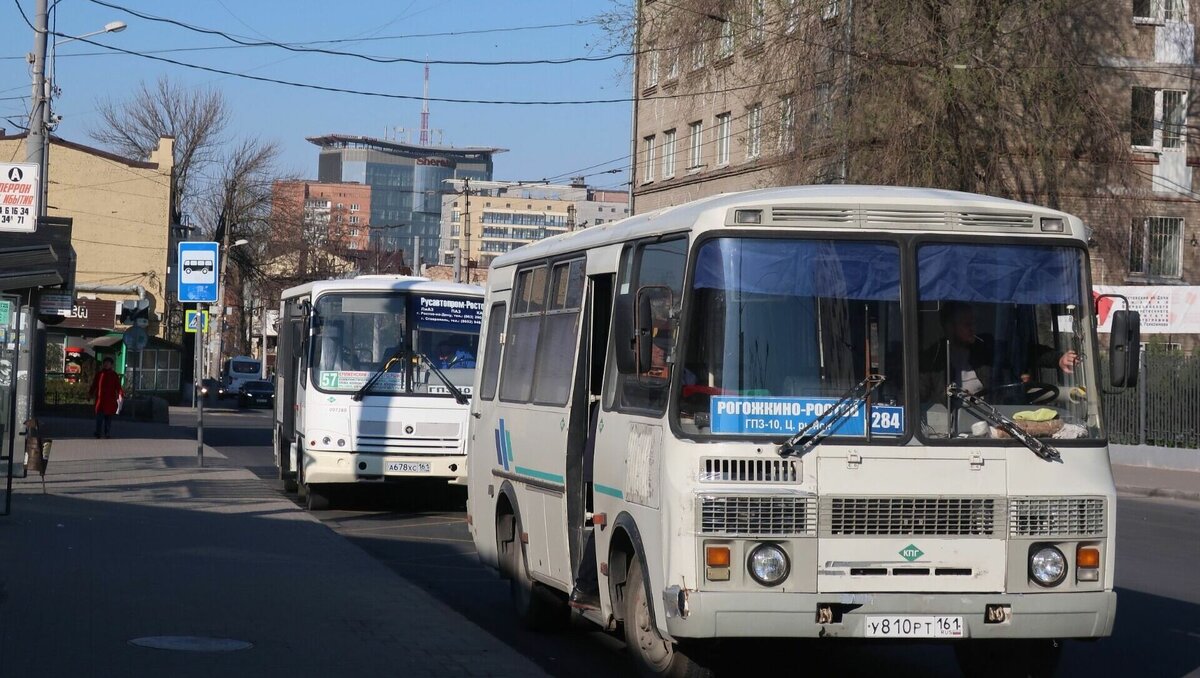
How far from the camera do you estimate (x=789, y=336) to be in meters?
7.24

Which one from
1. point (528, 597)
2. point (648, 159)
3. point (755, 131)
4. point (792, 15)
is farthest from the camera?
point (648, 159)

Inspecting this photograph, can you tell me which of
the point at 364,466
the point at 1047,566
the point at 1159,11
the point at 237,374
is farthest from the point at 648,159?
the point at 1047,566

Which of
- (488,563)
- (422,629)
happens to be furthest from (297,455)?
(422,629)

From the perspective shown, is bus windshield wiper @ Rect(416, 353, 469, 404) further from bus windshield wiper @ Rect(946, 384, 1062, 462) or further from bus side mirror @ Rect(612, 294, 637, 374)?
bus windshield wiper @ Rect(946, 384, 1062, 462)

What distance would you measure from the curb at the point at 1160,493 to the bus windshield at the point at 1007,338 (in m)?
18.0

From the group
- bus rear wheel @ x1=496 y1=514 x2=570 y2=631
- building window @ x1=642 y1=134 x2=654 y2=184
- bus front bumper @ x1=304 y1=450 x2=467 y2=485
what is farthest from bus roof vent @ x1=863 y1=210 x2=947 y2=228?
building window @ x1=642 y1=134 x2=654 y2=184

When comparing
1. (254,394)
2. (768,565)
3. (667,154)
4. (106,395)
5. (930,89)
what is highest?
(667,154)

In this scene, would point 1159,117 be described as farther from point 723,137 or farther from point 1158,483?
point 1158,483

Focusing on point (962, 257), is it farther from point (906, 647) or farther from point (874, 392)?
point (906, 647)

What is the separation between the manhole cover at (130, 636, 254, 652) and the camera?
8.50 metres

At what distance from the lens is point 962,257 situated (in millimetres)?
7512

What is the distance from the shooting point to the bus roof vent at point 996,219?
24.8 ft

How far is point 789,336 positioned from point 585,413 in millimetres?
2164

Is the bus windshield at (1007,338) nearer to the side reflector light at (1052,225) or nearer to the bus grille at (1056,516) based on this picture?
the side reflector light at (1052,225)
